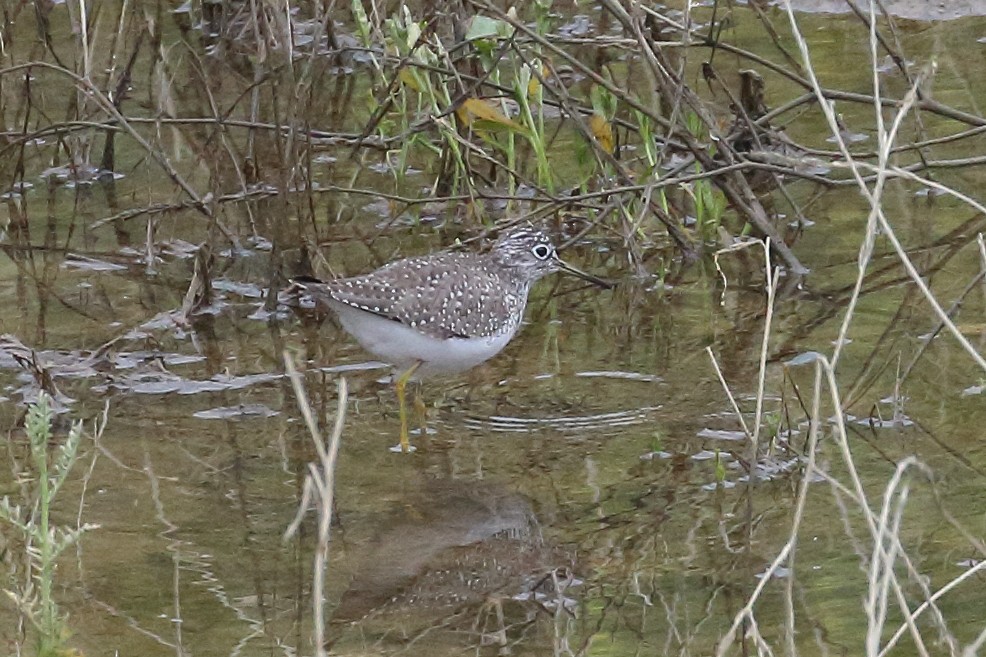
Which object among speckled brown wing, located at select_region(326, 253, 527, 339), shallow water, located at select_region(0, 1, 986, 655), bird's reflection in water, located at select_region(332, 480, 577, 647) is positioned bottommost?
bird's reflection in water, located at select_region(332, 480, 577, 647)

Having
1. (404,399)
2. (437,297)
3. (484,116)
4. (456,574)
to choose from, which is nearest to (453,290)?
(437,297)

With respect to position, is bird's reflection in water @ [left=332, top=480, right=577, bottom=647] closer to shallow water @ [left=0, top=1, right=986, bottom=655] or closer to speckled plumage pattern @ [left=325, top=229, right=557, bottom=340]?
shallow water @ [left=0, top=1, right=986, bottom=655]

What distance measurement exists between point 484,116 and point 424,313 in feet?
4.15

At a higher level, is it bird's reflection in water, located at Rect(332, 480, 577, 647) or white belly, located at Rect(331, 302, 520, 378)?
white belly, located at Rect(331, 302, 520, 378)

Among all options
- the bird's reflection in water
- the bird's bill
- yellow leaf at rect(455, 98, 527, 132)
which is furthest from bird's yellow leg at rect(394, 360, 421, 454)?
yellow leaf at rect(455, 98, 527, 132)

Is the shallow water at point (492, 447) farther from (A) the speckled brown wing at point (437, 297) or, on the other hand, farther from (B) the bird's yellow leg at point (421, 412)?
(A) the speckled brown wing at point (437, 297)

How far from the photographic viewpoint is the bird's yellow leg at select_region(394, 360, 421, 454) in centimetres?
618

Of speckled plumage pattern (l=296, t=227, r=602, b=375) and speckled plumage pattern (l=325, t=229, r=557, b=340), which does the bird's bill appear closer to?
speckled plumage pattern (l=325, t=229, r=557, b=340)

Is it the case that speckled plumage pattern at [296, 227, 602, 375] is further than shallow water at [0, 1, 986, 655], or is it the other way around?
speckled plumage pattern at [296, 227, 602, 375]

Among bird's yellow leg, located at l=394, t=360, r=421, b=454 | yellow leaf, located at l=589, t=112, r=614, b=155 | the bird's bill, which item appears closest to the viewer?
bird's yellow leg, located at l=394, t=360, r=421, b=454

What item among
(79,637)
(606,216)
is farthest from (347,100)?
(79,637)

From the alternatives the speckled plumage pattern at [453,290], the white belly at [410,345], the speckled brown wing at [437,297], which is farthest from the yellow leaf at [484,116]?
the white belly at [410,345]

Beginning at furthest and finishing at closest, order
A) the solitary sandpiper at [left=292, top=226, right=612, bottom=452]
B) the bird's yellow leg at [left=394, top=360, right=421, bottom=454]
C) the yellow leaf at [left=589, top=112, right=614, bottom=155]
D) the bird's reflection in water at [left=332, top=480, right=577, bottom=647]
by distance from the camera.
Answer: the yellow leaf at [left=589, top=112, right=614, bottom=155] < the solitary sandpiper at [left=292, top=226, right=612, bottom=452] < the bird's yellow leg at [left=394, top=360, right=421, bottom=454] < the bird's reflection in water at [left=332, top=480, right=577, bottom=647]

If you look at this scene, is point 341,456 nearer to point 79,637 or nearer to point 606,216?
point 79,637
